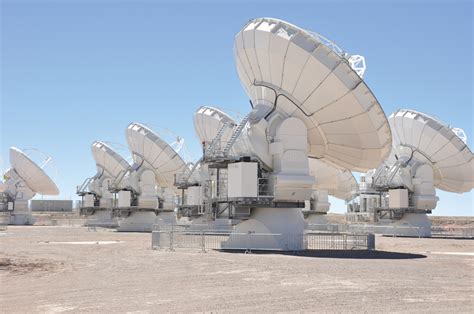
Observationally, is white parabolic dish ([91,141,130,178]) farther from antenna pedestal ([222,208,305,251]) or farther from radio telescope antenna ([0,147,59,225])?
antenna pedestal ([222,208,305,251])

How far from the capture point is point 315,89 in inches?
1150

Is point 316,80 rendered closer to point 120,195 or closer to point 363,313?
point 363,313

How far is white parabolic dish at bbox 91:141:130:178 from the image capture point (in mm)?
66463

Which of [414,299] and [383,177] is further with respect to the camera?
[383,177]

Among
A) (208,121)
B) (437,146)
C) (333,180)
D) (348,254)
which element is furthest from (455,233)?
(348,254)

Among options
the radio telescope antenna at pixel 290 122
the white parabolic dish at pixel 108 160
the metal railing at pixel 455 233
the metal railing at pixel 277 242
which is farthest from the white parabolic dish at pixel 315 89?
the white parabolic dish at pixel 108 160

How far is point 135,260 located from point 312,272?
8.79 meters

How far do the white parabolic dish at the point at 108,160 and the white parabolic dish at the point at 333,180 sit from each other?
21133 millimetres

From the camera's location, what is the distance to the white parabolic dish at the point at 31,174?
2795 inches

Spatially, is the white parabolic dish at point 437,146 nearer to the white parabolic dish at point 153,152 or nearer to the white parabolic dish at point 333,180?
the white parabolic dish at point 333,180

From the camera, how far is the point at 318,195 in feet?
211

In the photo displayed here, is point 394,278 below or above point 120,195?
below

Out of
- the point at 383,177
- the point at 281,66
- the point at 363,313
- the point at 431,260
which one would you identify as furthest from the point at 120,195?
the point at 363,313

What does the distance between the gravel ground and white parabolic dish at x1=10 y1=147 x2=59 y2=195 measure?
45845mm
